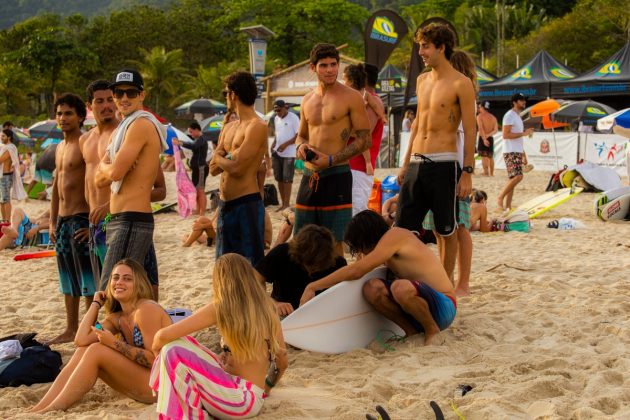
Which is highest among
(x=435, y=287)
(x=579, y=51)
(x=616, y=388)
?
(x=579, y=51)

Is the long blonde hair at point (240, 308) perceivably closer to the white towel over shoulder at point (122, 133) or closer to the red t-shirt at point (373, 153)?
the white towel over shoulder at point (122, 133)

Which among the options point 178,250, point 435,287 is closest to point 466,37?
point 178,250

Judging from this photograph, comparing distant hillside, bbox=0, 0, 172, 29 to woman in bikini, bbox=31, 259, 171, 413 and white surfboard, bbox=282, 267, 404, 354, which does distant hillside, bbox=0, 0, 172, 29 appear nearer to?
white surfboard, bbox=282, 267, 404, 354

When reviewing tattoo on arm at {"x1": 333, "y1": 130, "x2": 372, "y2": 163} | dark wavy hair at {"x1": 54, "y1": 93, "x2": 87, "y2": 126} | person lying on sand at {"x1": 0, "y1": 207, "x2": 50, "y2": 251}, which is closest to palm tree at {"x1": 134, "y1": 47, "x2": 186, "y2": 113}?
person lying on sand at {"x1": 0, "y1": 207, "x2": 50, "y2": 251}

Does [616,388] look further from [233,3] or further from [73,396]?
[233,3]

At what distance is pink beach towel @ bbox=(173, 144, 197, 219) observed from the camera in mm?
10898

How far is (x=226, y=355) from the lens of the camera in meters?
3.46

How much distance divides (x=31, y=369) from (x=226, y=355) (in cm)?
135

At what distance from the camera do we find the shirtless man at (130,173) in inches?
163

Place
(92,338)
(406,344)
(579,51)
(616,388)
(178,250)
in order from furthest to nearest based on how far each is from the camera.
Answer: (579,51), (178,250), (406,344), (92,338), (616,388)

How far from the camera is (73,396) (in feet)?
12.0

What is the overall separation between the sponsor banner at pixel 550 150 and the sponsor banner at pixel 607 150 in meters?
0.33

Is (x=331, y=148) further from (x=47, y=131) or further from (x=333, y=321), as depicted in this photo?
(x=47, y=131)

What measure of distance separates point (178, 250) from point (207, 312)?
5.26 m
